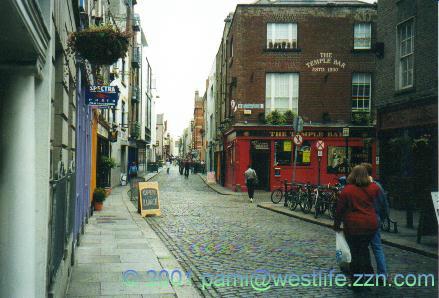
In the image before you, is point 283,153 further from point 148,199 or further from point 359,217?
point 359,217

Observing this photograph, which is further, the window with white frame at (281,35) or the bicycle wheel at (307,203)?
the window with white frame at (281,35)

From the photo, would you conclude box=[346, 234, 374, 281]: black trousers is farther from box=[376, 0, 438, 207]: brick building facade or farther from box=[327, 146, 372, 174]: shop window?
box=[327, 146, 372, 174]: shop window

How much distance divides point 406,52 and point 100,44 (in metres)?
13.1

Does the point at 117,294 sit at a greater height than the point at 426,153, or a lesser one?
lesser

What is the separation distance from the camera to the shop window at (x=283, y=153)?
3078cm

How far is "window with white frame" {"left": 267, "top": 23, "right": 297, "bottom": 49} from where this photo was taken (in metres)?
30.9

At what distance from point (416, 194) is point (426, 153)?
148cm

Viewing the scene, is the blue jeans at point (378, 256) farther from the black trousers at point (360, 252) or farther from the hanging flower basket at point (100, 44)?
the hanging flower basket at point (100, 44)

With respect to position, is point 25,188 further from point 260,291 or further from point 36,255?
point 260,291

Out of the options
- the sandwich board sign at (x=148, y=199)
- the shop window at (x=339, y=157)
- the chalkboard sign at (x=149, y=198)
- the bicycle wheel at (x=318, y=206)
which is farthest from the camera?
the shop window at (x=339, y=157)

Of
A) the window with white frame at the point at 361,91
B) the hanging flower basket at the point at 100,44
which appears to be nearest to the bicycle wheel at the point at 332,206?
the hanging flower basket at the point at 100,44

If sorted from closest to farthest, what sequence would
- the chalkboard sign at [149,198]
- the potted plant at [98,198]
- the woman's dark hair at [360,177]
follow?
the woman's dark hair at [360,177] < the chalkboard sign at [149,198] < the potted plant at [98,198]

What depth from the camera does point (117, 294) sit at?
657 centimetres

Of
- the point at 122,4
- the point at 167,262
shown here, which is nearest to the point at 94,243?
the point at 167,262
